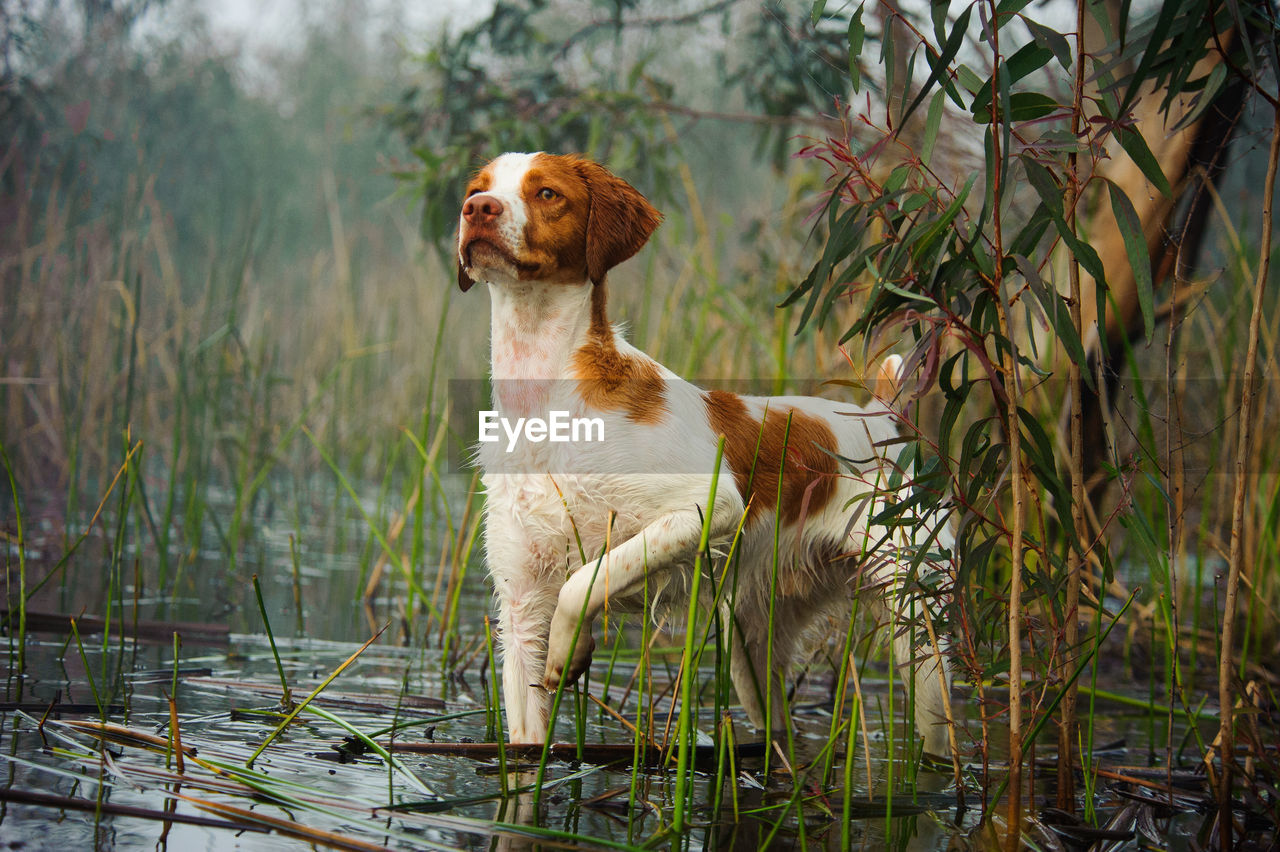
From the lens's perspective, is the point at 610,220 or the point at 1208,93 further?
the point at 610,220

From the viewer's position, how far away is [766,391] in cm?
473

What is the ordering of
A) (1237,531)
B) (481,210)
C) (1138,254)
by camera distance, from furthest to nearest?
(481,210) < (1237,531) < (1138,254)

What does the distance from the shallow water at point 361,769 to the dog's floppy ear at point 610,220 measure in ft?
3.39

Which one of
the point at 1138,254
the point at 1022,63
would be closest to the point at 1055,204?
the point at 1138,254

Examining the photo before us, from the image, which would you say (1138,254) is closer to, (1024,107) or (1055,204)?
(1055,204)

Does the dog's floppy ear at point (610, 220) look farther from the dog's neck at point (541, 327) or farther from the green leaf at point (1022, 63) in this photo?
the green leaf at point (1022, 63)

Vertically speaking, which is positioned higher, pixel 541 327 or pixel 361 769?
pixel 541 327

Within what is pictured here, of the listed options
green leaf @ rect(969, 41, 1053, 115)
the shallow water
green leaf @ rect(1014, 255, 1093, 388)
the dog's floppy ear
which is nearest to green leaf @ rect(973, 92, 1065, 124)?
green leaf @ rect(969, 41, 1053, 115)

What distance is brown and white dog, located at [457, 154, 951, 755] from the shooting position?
2293 mm

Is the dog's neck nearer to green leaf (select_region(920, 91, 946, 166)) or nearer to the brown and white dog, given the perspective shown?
the brown and white dog

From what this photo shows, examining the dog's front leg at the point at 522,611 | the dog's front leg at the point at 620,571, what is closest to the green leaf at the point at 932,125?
the dog's front leg at the point at 620,571

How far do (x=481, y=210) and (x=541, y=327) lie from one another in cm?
32

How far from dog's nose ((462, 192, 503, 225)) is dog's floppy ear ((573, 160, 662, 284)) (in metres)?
0.26

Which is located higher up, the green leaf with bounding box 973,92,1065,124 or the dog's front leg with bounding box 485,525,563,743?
the green leaf with bounding box 973,92,1065,124
